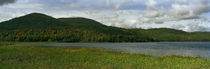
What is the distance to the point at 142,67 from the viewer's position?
28.4m

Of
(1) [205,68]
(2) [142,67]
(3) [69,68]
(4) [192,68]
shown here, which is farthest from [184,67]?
(3) [69,68]

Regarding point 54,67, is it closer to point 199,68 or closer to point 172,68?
point 172,68

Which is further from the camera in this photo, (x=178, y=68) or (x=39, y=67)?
(x=178, y=68)

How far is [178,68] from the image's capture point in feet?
92.9

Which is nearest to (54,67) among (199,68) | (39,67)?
(39,67)

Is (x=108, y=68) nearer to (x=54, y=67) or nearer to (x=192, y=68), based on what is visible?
(x=54, y=67)

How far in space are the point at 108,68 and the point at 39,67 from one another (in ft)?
31.1

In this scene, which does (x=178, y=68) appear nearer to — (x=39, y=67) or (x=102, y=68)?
(x=102, y=68)

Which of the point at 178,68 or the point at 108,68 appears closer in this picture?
the point at 108,68

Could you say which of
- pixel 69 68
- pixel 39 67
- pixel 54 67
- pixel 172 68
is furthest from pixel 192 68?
pixel 39 67

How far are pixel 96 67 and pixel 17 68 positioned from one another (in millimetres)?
10665

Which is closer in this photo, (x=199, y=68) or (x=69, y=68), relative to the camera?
(x=69, y=68)

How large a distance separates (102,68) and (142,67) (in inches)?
244

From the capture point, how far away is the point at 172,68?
28.2 m
